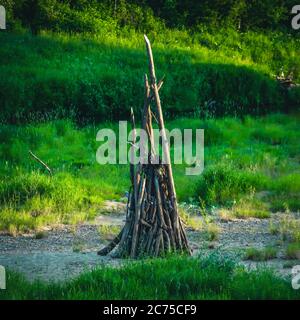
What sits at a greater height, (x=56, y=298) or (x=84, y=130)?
(x=84, y=130)

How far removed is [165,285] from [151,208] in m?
1.54

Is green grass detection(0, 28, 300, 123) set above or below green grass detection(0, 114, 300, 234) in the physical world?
above

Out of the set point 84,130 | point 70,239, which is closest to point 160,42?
point 84,130

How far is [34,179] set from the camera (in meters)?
10.3

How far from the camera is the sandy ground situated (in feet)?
23.6

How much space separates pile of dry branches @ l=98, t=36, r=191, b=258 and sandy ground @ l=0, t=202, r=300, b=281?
0.88 feet

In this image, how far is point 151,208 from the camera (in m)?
7.46

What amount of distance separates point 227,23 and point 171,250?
43.0ft

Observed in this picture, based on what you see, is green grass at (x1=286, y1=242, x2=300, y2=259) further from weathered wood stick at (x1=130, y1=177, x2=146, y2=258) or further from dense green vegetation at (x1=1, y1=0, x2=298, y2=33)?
dense green vegetation at (x1=1, y1=0, x2=298, y2=33)

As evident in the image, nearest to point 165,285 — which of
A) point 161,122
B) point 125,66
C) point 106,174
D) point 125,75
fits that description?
point 161,122

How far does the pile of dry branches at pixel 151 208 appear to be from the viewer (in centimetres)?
739

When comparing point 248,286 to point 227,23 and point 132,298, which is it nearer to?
point 132,298

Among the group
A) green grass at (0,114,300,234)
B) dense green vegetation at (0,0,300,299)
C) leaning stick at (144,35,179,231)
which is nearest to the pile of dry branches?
leaning stick at (144,35,179,231)

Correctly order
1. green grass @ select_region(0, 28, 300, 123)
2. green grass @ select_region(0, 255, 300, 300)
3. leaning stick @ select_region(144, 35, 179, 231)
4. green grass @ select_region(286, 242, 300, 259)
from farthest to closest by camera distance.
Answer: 1. green grass @ select_region(0, 28, 300, 123)
2. green grass @ select_region(286, 242, 300, 259)
3. leaning stick @ select_region(144, 35, 179, 231)
4. green grass @ select_region(0, 255, 300, 300)
